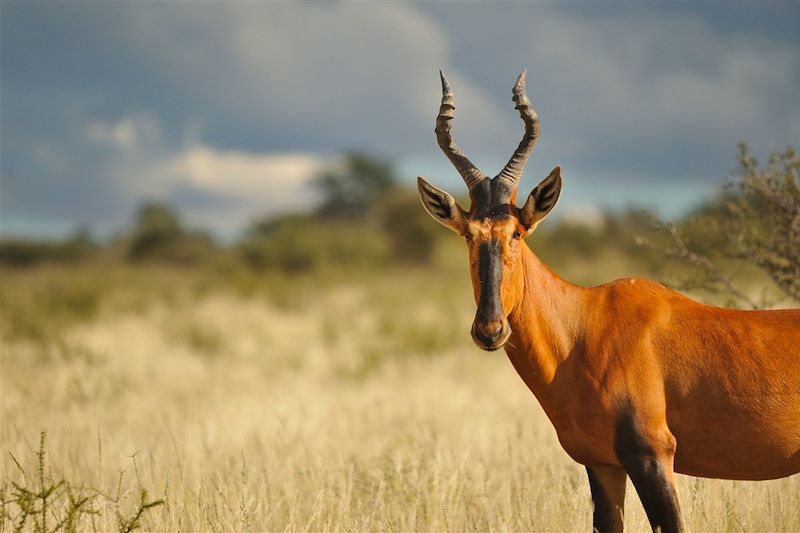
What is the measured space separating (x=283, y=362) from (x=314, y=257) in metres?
17.5

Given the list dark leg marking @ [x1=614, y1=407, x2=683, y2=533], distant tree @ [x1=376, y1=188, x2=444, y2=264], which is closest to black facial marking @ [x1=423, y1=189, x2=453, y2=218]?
dark leg marking @ [x1=614, y1=407, x2=683, y2=533]

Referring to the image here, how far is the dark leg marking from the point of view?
415cm

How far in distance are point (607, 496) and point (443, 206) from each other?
6.35ft

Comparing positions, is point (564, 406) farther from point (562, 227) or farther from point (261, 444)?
point (562, 227)

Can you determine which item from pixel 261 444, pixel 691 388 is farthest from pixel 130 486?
pixel 691 388

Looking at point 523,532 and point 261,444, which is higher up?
point 261,444

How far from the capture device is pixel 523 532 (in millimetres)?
5633

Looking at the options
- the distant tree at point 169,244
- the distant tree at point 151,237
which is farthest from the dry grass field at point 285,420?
the distant tree at point 151,237

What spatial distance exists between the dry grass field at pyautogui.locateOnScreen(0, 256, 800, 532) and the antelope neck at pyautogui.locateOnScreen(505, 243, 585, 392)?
1.90 ft

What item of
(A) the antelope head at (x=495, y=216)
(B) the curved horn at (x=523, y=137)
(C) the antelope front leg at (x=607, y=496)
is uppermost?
(B) the curved horn at (x=523, y=137)

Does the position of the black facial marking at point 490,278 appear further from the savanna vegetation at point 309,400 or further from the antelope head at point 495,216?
the savanna vegetation at point 309,400

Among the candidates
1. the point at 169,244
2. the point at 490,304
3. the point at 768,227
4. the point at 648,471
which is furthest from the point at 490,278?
the point at 169,244

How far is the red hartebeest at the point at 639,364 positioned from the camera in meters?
4.20

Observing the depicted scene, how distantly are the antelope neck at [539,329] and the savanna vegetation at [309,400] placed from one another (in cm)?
76
